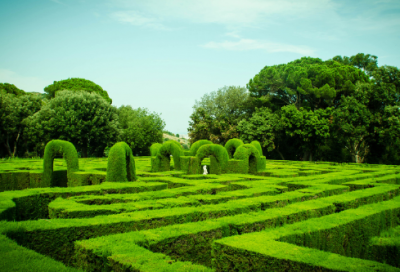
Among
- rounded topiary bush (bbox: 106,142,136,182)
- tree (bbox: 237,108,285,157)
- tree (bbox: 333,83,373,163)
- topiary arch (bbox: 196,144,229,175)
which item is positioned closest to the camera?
rounded topiary bush (bbox: 106,142,136,182)

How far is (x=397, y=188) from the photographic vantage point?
42.0ft

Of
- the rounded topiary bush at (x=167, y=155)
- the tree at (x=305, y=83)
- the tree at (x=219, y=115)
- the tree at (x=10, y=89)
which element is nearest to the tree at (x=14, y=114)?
the tree at (x=10, y=89)

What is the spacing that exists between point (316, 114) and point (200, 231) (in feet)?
114

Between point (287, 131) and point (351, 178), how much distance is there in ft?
75.1

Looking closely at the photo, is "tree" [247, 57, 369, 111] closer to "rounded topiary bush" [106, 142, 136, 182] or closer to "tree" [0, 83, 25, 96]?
"rounded topiary bush" [106, 142, 136, 182]

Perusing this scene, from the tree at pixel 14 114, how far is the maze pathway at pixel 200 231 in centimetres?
3723

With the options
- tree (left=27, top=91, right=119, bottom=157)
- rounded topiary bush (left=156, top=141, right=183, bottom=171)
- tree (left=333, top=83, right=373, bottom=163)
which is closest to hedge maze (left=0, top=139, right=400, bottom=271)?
rounded topiary bush (left=156, top=141, right=183, bottom=171)

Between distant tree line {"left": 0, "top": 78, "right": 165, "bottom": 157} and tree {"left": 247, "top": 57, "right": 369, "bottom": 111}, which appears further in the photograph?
tree {"left": 247, "top": 57, "right": 369, "bottom": 111}

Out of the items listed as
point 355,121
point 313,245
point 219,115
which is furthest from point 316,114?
point 313,245

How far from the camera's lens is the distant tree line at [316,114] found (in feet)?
112

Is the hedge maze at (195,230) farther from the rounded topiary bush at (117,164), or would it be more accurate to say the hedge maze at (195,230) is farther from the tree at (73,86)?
the tree at (73,86)

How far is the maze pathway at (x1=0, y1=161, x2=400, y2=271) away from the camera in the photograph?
4.83 metres

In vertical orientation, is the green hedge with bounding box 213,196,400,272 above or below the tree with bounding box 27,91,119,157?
below

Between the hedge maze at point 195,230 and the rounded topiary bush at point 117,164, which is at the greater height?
the rounded topiary bush at point 117,164
